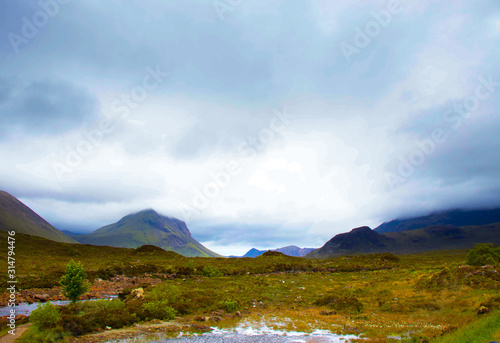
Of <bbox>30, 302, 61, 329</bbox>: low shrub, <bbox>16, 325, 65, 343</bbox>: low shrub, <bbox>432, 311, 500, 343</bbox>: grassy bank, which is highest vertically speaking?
<bbox>30, 302, 61, 329</bbox>: low shrub

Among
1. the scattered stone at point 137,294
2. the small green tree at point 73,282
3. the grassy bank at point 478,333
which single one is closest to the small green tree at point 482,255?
the grassy bank at point 478,333

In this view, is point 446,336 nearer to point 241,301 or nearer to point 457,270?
point 241,301

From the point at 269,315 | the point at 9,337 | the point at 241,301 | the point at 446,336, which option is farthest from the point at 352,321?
the point at 9,337

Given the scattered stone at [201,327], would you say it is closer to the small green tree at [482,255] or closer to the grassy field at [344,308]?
the grassy field at [344,308]

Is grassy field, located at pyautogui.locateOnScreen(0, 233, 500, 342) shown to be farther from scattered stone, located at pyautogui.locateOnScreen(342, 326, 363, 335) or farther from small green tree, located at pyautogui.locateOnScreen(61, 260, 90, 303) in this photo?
small green tree, located at pyautogui.locateOnScreen(61, 260, 90, 303)

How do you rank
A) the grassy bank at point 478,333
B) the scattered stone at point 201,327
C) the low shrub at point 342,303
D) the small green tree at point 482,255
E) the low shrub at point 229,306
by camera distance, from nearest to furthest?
the grassy bank at point 478,333
the scattered stone at point 201,327
the low shrub at point 229,306
the low shrub at point 342,303
the small green tree at point 482,255

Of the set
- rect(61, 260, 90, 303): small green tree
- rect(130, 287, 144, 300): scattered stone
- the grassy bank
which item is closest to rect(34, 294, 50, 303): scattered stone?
rect(130, 287, 144, 300): scattered stone

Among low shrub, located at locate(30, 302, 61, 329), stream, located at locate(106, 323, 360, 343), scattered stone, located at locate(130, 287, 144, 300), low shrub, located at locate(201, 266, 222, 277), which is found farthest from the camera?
low shrub, located at locate(201, 266, 222, 277)

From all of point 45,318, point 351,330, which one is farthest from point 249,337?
point 45,318

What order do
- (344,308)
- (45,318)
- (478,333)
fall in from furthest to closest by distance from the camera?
(344,308) < (45,318) < (478,333)

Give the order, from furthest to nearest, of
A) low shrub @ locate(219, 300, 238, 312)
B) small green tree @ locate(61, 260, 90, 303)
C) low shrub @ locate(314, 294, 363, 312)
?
low shrub @ locate(314, 294, 363, 312) → low shrub @ locate(219, 300, 238, 312) → small green tree @ locate(61, 260, 90, 303)

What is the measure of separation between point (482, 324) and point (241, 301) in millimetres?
25051

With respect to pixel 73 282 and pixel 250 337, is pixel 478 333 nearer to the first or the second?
pixel 250 337

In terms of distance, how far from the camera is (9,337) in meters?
18.1
